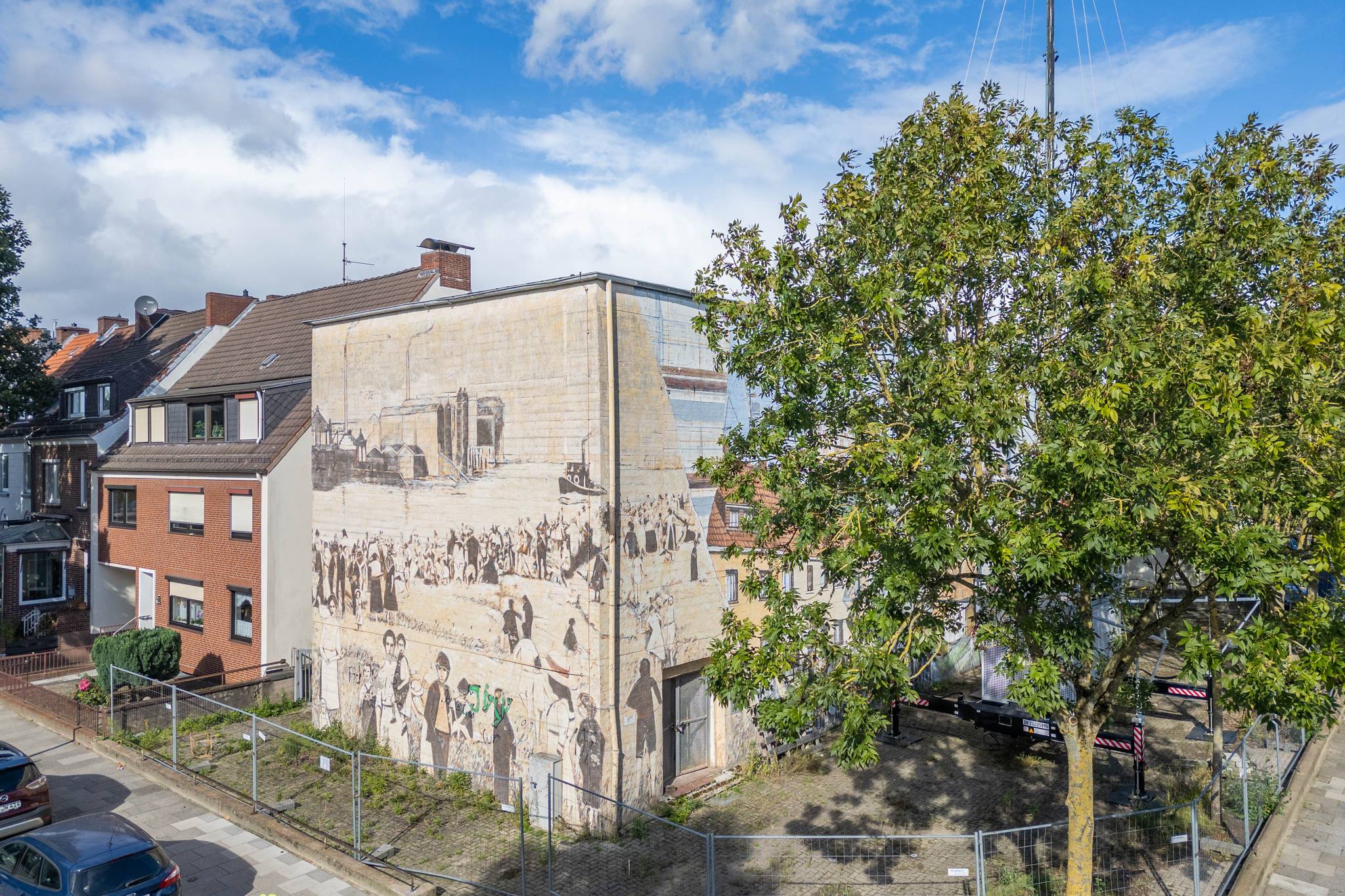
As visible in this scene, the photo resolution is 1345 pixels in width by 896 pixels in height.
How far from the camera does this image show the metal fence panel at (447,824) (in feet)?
42.0

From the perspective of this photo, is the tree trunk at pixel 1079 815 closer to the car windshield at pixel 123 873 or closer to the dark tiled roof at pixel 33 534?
the car windshield at pixel 123 873

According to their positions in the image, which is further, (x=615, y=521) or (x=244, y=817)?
(x=244, y=817)

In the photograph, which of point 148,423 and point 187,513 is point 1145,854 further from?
point 148,423

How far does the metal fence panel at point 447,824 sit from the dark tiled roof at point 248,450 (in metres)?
9.04

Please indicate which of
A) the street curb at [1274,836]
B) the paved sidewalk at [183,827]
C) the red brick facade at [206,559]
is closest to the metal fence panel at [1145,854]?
the street curb at [1274,836]

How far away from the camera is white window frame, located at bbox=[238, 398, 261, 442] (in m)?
23.4

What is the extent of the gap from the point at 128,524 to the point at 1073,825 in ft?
89.9

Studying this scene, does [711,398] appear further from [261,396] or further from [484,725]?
[261,396]

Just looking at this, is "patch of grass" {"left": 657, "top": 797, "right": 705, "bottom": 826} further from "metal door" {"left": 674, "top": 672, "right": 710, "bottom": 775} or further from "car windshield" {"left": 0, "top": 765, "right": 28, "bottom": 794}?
"car windshield" {"left": 0, "top": 765, "right": 28, "bottom": 794}

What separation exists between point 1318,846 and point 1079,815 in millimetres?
6729

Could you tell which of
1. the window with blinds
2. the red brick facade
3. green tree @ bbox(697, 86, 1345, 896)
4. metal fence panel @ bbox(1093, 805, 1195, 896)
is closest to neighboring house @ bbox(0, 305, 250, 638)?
the red brick facade

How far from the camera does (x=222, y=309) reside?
103ft

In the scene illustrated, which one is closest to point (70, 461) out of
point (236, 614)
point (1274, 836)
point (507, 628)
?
point (236, 614)

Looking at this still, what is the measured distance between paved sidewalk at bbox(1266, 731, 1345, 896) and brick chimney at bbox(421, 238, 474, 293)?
23290 millimetres
